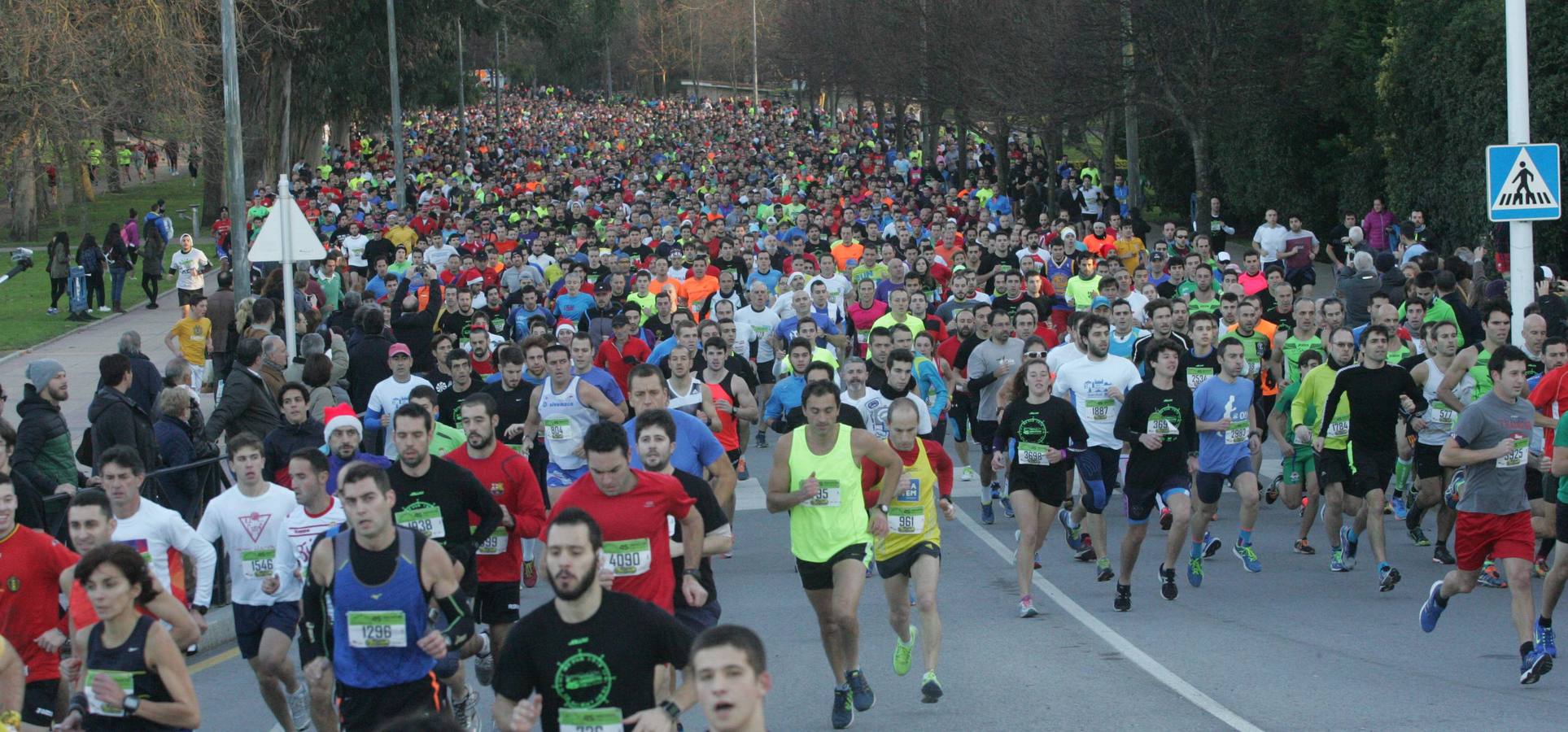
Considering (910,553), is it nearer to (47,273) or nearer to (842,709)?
(842,709)

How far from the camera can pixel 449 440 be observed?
10.7 metres

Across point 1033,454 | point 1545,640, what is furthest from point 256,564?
point 1545,640

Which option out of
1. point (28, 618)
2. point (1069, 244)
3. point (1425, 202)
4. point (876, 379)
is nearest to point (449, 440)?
point (28, 618)

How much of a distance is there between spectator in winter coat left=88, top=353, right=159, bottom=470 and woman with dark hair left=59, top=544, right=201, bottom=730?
5475 mm

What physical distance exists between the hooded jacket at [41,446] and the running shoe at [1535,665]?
8433mm

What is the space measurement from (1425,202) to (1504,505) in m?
23.3

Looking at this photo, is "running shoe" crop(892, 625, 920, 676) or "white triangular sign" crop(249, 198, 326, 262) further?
"white triangular sign" crop(249, 198, 326, 262)

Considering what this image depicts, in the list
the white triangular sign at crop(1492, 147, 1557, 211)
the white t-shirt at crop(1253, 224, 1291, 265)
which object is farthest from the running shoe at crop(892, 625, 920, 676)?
the white t-shirt at crop(1253, 224, 1291, 265)

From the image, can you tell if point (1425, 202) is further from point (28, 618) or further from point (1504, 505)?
point (28, 618)

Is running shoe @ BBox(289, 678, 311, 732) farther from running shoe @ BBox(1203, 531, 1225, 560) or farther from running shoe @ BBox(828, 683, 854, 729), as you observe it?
running shoe @ BBox(1203, 531, 1225, 560)

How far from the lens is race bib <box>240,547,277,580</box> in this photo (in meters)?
8.44

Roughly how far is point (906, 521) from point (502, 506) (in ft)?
7.12

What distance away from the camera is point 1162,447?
38.1 feet

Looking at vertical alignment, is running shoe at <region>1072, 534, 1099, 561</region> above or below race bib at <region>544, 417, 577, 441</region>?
below
